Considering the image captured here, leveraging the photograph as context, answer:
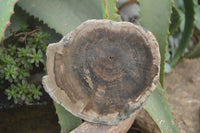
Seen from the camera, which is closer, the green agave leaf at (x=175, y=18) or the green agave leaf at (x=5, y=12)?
the green agave leaf at (x=5, y=12)

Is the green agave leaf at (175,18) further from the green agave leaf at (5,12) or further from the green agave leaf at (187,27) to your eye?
the green agave leaf at (5,12)

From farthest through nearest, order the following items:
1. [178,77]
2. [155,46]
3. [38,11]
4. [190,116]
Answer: [178,77] → [190,116] → [38,11] → [155,46]

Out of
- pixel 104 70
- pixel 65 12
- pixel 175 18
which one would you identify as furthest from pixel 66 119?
pixel 175 18

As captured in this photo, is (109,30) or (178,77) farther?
(178,77)

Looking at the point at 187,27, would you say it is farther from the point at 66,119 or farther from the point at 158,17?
the point at 66,119

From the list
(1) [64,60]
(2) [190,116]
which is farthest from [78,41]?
(2) [190,116]

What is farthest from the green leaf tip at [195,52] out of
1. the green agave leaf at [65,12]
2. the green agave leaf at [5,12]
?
the green agave leaf at [5,12]

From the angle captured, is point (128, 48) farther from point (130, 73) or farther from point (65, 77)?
point (65, 77)
